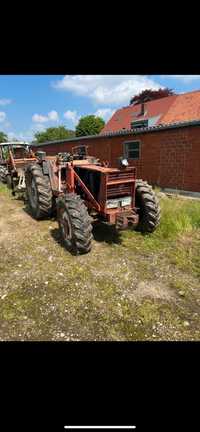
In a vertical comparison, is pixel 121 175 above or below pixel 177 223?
above

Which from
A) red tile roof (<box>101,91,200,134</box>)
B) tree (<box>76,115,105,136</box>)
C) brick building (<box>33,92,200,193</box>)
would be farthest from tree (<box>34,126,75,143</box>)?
brick building (<box>33,92,200,193</box>)

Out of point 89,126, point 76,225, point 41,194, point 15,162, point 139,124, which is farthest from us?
point 89,126

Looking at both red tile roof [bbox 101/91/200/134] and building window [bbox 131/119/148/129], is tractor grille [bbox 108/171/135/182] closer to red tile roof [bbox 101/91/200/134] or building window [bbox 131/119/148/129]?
red tile roof [bbox 101/91/200/134]

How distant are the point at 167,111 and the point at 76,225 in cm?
1719

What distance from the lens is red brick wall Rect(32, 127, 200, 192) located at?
1041 cm

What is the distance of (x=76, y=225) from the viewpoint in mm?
4438

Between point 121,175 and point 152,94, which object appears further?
point 152,94

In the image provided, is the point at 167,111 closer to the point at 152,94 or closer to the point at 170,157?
the point at 170,157

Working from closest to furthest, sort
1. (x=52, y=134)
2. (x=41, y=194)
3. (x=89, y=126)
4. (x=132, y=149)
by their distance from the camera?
1. (x=41, y=194)
2. (x=132, y=149)
3. (x=89, y=126)
4. (x=52, y=134)

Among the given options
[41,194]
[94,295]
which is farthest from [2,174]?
[94,295]

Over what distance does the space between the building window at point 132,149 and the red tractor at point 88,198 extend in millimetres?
6934

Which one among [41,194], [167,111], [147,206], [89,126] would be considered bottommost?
[147,206]
